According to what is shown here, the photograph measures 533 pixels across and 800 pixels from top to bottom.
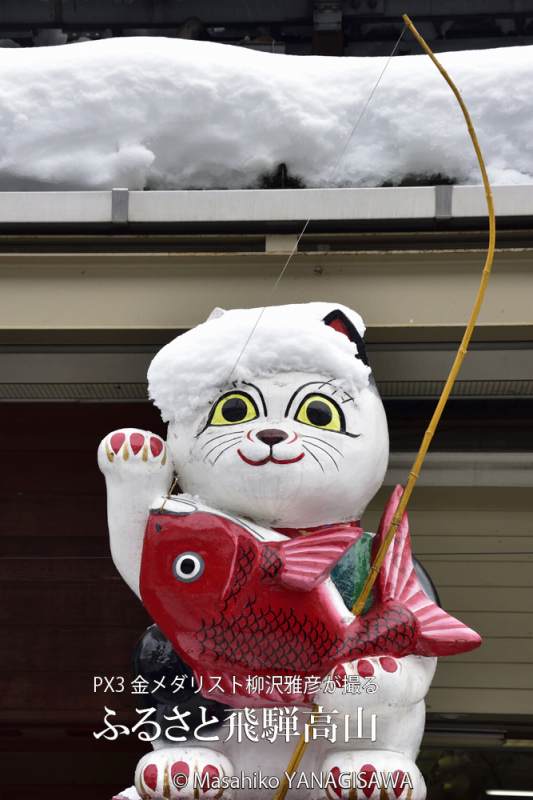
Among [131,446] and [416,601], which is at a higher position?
[131,446]

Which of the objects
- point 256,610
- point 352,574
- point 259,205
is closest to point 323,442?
point 352,574

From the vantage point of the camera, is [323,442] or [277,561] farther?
[323,442]

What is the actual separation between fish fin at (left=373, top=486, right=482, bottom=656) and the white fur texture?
41 cm

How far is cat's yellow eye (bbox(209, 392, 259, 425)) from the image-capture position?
3.09 meters

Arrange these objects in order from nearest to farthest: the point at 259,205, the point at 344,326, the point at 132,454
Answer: the point at 132,454, the point at 344,326, the point at 259,205

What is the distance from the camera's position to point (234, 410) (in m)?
3.10

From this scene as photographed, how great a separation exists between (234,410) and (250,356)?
0.47ft

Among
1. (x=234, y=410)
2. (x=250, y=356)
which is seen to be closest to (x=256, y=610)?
(x=234, y=410)

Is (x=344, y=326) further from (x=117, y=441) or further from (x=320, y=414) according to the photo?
(x=117, y=441)

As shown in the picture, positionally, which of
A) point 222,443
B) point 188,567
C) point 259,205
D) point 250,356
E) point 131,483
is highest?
point 259,205

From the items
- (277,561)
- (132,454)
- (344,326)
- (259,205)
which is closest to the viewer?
(277,561)

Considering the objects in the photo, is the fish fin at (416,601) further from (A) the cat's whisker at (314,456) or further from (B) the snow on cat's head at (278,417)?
(A) the cat's whisker at (314,456)

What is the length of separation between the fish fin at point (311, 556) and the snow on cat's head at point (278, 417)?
11 cm

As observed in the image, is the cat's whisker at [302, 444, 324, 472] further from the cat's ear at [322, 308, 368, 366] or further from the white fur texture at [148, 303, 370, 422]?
the cat's ear at [322, 308, 368, 366]
